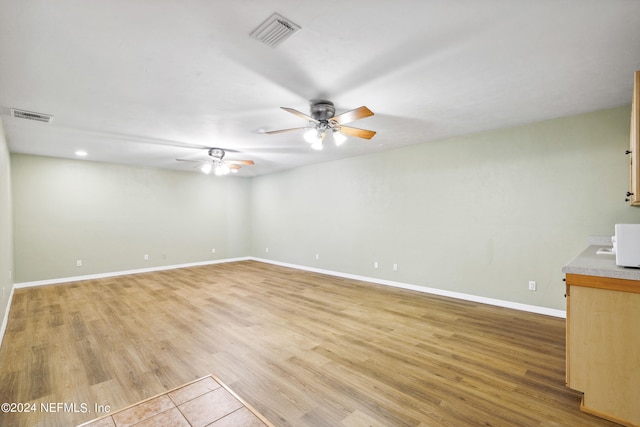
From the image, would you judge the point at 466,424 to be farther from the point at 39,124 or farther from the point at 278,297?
the point at 39,124

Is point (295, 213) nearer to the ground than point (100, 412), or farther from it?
farther from it

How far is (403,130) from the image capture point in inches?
166

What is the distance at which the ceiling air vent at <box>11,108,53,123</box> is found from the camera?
3.28m

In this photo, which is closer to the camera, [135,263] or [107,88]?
[107,88]

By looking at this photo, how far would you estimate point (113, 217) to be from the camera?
661cm

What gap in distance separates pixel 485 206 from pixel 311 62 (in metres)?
3.54

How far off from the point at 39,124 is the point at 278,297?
424 centimetres

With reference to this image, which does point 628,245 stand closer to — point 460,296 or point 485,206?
point 485,206

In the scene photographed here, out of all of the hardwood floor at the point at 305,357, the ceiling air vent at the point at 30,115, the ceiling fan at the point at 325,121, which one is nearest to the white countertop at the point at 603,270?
the hardwood floor at the point at 305,357

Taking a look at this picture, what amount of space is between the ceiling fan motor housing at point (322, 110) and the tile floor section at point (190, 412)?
9.22 ft

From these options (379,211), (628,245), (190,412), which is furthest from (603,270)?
(379,211)

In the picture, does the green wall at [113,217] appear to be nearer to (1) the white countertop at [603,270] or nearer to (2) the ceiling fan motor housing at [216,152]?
(2) the ceiling fan motor housing at [216,152]

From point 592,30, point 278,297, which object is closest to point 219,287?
point 278,297

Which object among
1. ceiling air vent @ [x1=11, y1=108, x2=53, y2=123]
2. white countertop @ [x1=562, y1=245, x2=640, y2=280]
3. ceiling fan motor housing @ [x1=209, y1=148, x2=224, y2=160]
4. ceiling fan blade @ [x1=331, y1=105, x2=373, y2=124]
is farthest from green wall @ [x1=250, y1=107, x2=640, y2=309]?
ceiling air vent @ [x1=11, y1=108, x2=53, y2=123]
